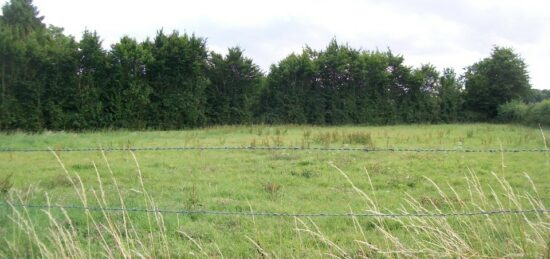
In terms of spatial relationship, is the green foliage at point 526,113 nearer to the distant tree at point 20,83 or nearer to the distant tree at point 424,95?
the distant tree at point 424,95

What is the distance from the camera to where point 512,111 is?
31859 millimetres

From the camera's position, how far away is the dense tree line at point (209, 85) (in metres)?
22.3

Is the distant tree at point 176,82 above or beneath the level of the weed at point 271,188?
above

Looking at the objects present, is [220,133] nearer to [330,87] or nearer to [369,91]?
[330,87]

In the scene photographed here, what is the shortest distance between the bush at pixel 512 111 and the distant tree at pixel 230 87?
765 inches

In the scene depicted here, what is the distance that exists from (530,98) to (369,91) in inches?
659

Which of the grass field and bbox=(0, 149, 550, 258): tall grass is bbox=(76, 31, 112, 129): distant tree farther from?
bbox=(0, 149, 550, 258): tall grass

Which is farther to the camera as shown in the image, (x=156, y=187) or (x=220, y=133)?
(x=220, y=133)

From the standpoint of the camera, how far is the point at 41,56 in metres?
22.2

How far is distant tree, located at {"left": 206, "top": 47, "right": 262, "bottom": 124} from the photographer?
→ 27.8 metres

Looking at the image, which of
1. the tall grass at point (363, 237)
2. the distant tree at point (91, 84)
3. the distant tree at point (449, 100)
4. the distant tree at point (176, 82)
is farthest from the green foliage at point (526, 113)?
the distant tree at point (91, 84)

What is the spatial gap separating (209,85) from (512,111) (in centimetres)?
2334

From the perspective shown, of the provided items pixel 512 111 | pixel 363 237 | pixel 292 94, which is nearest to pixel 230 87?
pixel 292 94

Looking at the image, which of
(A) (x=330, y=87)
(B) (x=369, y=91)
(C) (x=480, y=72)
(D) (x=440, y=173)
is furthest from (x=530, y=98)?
(D) (x=440, y=173)
